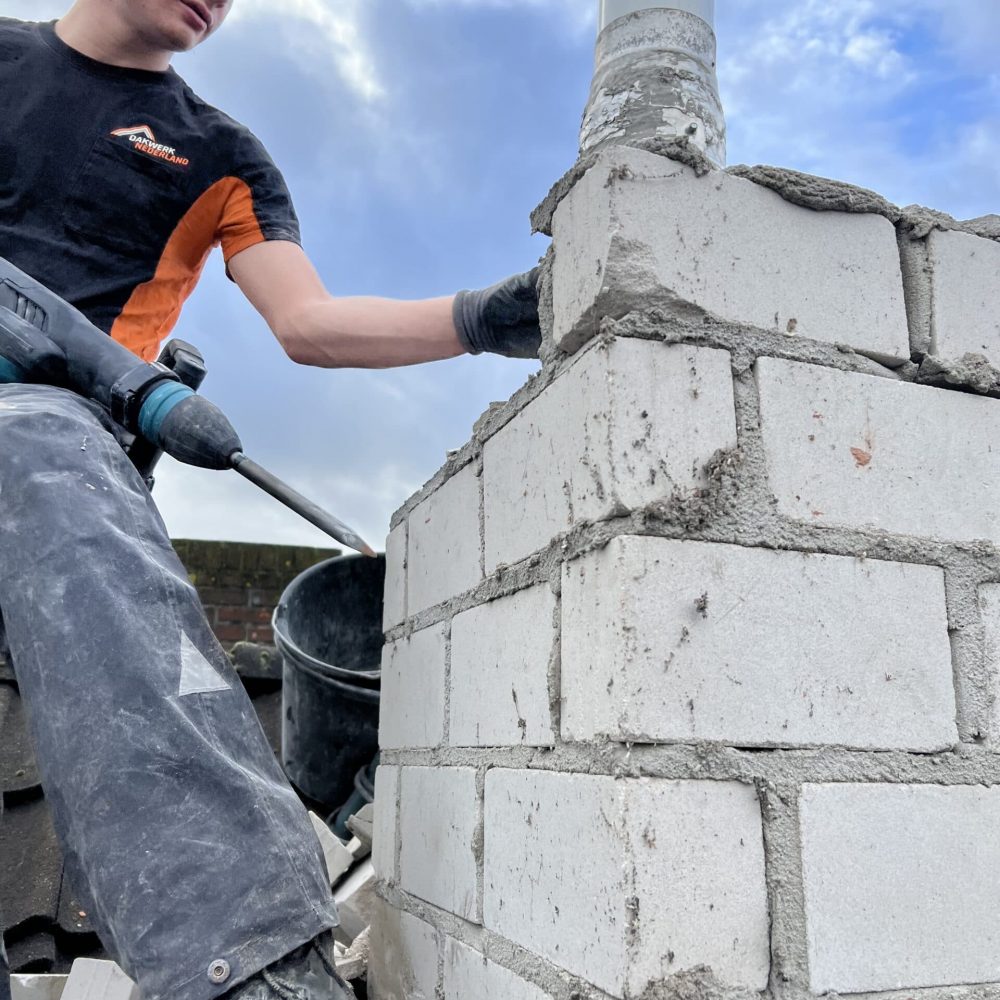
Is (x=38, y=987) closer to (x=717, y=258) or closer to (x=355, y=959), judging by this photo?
(x=355, y=959)

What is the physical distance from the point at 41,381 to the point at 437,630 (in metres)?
0.74

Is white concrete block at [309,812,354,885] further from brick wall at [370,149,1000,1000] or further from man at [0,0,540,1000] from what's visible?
man at [0,0,540,1000]

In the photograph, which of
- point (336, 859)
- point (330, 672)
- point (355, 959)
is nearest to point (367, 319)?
point (355, 959)

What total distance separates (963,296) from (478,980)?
117cm

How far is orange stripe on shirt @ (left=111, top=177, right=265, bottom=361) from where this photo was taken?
5.75ft

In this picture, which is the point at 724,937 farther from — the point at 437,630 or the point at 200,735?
the point at 437,630

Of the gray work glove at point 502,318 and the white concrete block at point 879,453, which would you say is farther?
the gray work glove at point 502,318

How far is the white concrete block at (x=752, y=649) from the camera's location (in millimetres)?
972

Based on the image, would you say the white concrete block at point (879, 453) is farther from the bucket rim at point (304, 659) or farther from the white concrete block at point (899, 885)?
the bucket rim at point (304, 659)

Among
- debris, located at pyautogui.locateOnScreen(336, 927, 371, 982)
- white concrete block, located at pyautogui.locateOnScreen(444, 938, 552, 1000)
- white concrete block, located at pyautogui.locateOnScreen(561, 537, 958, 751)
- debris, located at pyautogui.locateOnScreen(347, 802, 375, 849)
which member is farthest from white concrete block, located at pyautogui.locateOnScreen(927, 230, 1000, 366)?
debris, located at pyautogui.locateOnScreen(347, 802, 375, 849)

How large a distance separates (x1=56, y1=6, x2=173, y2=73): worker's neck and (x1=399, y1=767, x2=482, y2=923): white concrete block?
1.45 metres

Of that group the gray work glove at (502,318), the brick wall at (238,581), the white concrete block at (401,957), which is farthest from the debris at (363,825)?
the brick wall at (238,581)

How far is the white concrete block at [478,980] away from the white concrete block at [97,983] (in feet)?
1.72

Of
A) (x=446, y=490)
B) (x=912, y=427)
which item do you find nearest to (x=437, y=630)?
(x=446, y=490)
